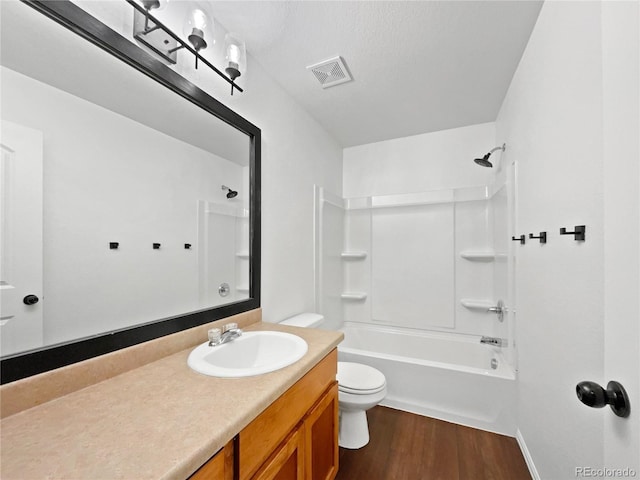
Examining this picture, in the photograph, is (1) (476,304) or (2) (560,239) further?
(1) (476,304)

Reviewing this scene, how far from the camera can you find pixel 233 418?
2.27 feet

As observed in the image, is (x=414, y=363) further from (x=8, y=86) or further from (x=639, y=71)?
(x=8, y=86)

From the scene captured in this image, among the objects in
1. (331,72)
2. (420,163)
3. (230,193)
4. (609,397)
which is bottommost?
(609,397)

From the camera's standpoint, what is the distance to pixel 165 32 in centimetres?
111

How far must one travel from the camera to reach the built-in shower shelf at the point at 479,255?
2.55m

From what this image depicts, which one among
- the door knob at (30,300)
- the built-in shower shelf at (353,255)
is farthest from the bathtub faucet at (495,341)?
the door knob at (30,300)

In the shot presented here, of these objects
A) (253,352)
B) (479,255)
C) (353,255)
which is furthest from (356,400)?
(479,255)

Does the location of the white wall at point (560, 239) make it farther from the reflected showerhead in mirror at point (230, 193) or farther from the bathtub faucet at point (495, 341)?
the reflected showerhead in mirror at point (230, 193)

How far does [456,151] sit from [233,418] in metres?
2.97

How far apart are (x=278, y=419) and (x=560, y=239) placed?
1361mm

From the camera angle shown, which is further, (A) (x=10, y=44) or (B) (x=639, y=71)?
(A) (x=10, y=44)

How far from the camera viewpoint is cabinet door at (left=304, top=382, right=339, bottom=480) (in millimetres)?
1101

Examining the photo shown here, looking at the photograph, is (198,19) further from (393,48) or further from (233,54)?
(393,48)

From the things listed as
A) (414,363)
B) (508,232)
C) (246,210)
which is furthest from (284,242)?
(508,232)
